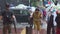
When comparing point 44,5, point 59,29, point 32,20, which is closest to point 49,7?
point 44,5

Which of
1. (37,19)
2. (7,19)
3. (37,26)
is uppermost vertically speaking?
(7,19)

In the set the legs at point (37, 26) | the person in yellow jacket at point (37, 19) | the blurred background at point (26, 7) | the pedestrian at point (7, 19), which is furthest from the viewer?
the blurred background at point (26, 7)

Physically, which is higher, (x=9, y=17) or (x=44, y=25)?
(x=9, y=17)

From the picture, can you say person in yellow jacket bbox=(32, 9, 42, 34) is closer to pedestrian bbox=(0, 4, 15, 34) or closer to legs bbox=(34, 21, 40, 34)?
legs bbox=(34, 21, 40, 34)

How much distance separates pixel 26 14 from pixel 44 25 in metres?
0.94

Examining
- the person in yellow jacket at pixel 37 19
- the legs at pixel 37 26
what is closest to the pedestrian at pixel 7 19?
the person in yellow jacket at pixel 37 19

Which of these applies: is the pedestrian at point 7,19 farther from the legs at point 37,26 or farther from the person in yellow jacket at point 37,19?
the legs at point 37,26

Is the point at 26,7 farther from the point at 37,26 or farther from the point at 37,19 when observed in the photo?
the point at 37,19

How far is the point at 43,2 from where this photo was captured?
9.59 meters

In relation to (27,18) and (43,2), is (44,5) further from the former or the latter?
(27,18)

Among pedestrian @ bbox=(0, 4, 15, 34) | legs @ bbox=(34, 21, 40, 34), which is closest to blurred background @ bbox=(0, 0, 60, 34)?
legs @ bbox=(34, 21, 40, 34)

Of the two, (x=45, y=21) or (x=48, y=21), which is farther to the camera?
(x=45, y=21)

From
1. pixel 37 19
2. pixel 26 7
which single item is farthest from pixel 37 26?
pixel 26 7

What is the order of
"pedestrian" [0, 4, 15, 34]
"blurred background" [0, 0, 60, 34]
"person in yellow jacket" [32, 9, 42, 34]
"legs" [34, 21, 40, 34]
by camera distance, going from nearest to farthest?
"pedestrian" [0, 4, 15, 34], "person in yellow jacket" [32, 9, 42, 34], "legs" [34, 21, 40, 34], "blurred background" [0, 0, 60, 34]
